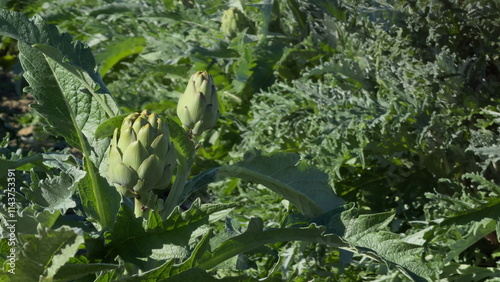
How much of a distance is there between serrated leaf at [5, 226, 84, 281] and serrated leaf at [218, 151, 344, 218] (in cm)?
27

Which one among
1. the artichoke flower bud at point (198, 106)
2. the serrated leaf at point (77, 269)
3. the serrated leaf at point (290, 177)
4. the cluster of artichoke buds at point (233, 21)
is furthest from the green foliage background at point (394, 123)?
the serrated leaf at point (77, 269)

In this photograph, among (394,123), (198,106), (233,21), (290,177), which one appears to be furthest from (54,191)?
(233,21)

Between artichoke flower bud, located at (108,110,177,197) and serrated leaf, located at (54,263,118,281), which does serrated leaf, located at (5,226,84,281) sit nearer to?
serrated leaf, located at (54,263,118,281)

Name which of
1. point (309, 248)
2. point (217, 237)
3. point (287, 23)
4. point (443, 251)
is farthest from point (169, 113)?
point (217, 237)

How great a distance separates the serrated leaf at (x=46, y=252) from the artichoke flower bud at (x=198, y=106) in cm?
26

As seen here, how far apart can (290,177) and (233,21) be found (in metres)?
1.21

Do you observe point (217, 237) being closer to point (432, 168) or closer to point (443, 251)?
point (443, 251)

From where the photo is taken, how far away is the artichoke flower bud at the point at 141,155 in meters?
0.82

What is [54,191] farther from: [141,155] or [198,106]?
[198,106]

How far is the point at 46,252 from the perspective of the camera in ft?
2.40

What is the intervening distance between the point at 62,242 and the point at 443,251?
2.78 feet

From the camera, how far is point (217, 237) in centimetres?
95

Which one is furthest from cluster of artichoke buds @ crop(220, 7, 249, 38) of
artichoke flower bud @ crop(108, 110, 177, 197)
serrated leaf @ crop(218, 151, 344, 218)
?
artichoke flower bud @ crop(108, 110, 177, 197)

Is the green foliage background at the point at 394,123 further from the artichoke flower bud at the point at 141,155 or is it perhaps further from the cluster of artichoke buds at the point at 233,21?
the artichoke flower bud at the point at 141,155
